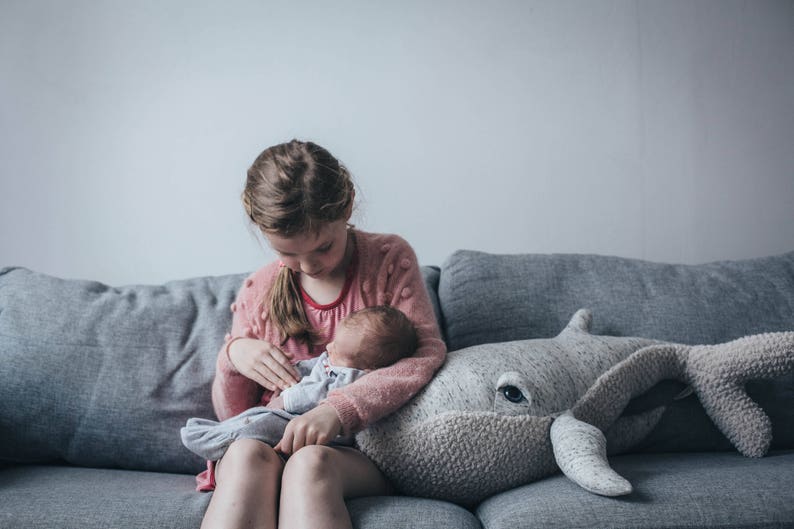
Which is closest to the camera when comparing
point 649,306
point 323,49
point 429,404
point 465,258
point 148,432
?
point 429,404

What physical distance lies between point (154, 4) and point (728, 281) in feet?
5.73

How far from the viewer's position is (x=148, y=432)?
4.77 feet

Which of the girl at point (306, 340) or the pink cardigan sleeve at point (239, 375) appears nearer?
the girl at point (306, 340)

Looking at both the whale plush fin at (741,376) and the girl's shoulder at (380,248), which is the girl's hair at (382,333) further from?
the whale plush fin at (741,376)

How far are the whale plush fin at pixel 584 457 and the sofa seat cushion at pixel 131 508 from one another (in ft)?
0.62

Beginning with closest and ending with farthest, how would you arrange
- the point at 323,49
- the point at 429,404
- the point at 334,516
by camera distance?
the point at 334,516 → the point at 429,404 → the point at 323,49

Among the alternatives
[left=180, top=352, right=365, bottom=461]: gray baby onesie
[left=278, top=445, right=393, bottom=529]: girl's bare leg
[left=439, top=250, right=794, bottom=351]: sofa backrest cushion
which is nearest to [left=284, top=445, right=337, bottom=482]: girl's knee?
[left=278, top=445, right=393, bottom=529]: girl's bare leg

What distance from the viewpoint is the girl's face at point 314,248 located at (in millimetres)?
1255

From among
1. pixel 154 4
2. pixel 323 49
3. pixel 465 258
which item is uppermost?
pixel 154 4

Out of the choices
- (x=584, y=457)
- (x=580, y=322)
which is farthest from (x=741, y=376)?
(x=584, y=457)

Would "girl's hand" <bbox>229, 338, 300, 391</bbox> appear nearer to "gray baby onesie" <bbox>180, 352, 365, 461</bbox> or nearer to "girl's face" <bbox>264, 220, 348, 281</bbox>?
"gray baby onesie" <bbox>180, 352, 365, 461</bbox>

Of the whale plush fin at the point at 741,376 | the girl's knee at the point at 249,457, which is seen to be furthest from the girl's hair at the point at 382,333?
the whale plush fin at the point at 741,376

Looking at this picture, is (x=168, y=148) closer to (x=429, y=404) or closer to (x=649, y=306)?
(x=429, y=404)

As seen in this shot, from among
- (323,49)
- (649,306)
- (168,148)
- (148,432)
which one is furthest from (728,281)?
(168,148)
